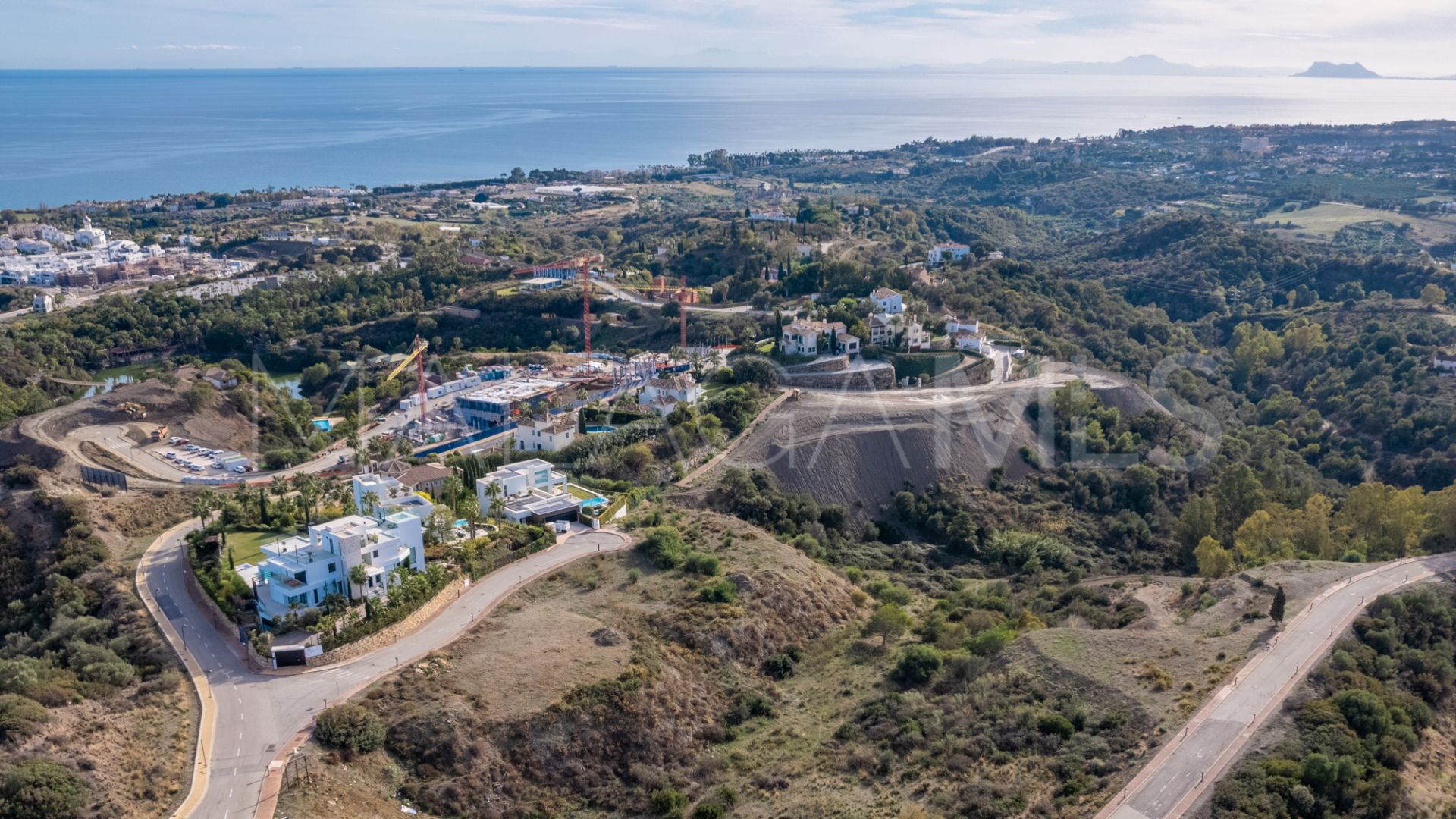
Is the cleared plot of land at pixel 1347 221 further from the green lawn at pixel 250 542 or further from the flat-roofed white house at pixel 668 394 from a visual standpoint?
the green lawn at pixel 250 542

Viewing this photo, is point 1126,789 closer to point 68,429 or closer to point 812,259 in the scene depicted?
point 68,429

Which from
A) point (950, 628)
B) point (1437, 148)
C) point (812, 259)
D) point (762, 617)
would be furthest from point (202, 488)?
point (1437, 148)

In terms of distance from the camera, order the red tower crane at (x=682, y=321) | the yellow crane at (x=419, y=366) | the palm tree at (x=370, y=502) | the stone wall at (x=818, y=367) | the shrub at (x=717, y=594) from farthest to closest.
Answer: the red tower crane at (x=682, y=321)
the stone wall at (x=818, y=367)
the yellow crane at (x=419, y=366)
the palm tree at (x=370, y=502)
the shrub at (x=717, y=594)

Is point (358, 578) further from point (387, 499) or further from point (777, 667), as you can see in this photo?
point (777, 667)

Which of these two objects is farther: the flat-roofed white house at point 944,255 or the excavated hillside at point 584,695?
the flat-roofed white house at point 944,255

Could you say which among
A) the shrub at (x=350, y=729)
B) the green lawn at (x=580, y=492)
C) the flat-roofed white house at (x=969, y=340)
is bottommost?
the shrub at (x=350, y=729)

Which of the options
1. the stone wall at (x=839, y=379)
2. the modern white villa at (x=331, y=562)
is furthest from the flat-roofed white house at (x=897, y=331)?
the modern white villa at (x=331, y=562)

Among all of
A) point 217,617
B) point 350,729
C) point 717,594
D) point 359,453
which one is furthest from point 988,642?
point 359,453
